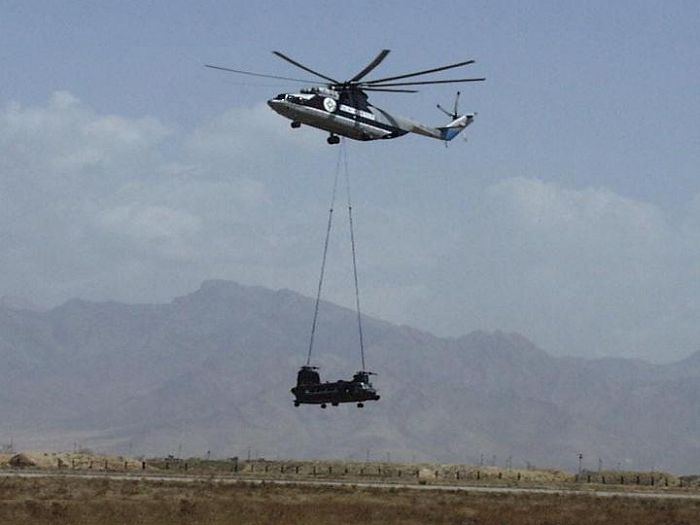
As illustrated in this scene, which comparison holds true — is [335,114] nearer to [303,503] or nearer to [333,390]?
[333,390]

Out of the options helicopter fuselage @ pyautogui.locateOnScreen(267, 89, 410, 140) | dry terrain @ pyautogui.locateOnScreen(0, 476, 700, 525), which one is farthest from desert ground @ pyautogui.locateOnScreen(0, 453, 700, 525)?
helicopter fuselage @ pyautogui.locateOnScreen(267, 89, 410, 140)

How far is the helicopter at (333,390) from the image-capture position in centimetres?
6334

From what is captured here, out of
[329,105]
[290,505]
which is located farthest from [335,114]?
[290,505]

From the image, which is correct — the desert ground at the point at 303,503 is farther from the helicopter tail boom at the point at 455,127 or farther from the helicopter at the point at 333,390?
the helicopter tail boom at the point at 455,127

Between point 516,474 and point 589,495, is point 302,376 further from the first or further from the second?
point 516,474

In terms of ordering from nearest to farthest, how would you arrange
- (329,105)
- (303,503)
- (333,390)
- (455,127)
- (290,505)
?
(290,505), (329,105), (333,390), (303,503), (455,127)

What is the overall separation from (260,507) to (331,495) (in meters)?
8.76

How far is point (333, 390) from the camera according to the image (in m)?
64.1

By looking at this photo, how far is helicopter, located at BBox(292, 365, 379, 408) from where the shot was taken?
63344mm

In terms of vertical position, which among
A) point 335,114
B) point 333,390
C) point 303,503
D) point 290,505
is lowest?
point 290,505

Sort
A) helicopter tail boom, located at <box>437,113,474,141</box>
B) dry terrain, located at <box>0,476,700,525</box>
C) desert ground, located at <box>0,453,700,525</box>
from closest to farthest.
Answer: dry terrain, located at <box>0,476,700,525</box>, desert ground, located at <box>0,453,700,525</box>, helicopter tail boom, located at <box>437,113,474,141</box>

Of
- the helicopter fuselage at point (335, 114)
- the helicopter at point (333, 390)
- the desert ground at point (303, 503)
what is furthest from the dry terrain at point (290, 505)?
the helicopter fuselage at point (335, 114)

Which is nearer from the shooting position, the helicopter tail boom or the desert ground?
the desert ground

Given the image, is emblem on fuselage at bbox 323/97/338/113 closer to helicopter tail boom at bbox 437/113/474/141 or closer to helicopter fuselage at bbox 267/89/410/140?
helicopter fuselage at bbox 267/89/410/140
